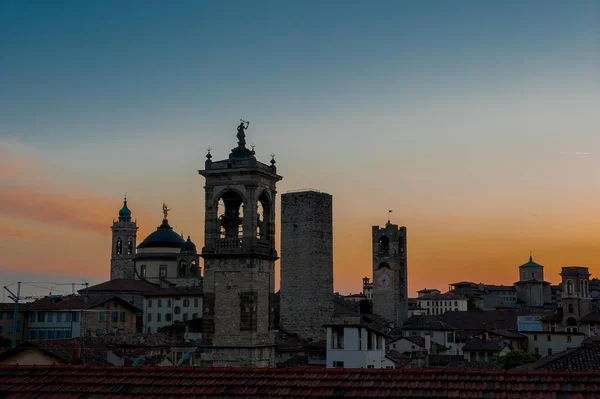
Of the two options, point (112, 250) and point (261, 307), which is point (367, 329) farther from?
point (112, 250)

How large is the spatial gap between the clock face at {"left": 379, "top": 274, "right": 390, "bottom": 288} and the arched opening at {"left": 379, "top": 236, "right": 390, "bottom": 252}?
139 inches

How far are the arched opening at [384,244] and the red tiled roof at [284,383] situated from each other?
92949 mm

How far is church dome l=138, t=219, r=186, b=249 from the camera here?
305 ft

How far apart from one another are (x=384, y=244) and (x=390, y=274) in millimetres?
4457

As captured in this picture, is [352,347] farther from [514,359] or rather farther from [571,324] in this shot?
[571,324]

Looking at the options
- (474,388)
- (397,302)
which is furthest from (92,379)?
(397,302)

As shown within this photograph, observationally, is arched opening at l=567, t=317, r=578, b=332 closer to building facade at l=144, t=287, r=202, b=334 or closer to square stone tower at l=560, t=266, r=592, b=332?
square stone tower at l=560, t=266, r=592, b=332

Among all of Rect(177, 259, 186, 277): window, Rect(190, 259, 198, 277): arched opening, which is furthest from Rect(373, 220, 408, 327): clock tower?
Rect(177, 259, 186, 277): window

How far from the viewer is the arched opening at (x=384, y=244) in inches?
4210

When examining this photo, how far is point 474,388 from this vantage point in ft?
43.5

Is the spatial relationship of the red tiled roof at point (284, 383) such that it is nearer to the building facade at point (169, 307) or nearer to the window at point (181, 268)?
the building facade at point (169, 307)

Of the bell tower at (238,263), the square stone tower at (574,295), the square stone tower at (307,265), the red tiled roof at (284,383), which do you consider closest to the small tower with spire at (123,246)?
the square stone tower at (307,265)

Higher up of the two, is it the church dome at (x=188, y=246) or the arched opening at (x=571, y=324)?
the church dome at (x=188, y=246)

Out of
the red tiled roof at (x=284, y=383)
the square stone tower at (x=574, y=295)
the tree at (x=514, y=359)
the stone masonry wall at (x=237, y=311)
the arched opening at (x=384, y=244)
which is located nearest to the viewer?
the red tiled roof at (x=284, y=383)
